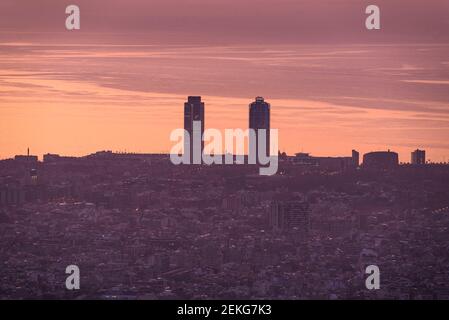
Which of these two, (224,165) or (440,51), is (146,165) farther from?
(440,51)

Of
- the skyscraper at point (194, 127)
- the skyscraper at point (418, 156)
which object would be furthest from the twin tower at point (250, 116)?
the skyscraper at point (418, 156)

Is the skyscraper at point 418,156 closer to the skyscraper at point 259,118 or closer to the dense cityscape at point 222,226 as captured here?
the dense cityscape at point 222,226

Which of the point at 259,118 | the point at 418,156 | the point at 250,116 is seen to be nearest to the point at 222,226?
the point at 250,116

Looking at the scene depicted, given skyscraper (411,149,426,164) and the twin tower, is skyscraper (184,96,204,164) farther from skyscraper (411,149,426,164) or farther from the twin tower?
skyscraper (411,149,426,164)

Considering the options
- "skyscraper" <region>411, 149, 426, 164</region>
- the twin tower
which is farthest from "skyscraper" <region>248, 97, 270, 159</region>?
"skyscraper" <region>411, 149, 426, 164</region>

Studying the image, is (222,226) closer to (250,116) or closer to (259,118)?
(250,116)
